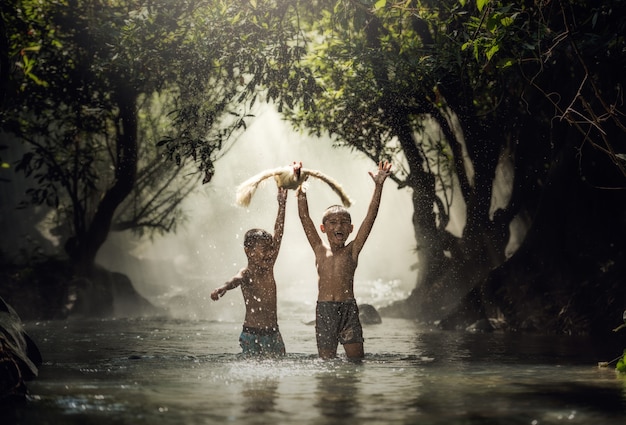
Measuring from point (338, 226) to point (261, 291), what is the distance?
111 cm

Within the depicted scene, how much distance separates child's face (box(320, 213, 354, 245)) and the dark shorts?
67 cm

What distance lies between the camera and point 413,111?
17.4 meters

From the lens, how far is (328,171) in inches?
1591

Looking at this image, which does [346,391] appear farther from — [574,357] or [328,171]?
[328,171]

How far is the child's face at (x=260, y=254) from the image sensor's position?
31.2 feet

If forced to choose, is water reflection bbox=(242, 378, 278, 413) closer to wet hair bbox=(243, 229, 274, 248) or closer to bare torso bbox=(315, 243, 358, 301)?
bare torso bbox=(315, 243, 358, 301)

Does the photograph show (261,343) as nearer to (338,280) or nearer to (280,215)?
(338,280)

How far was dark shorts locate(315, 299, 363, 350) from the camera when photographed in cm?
930

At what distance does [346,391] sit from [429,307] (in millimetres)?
13917

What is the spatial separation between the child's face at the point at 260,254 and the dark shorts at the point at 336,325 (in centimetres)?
80

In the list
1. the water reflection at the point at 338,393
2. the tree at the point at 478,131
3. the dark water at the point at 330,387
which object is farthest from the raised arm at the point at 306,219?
the tree at the point at 478,131

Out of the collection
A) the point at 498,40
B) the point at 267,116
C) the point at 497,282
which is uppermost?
the point at 267,116

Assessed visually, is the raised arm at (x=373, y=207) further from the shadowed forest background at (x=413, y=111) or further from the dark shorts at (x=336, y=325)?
the shadowed forest background at (x=413, y=111)

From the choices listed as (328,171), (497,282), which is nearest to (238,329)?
(497,282)
